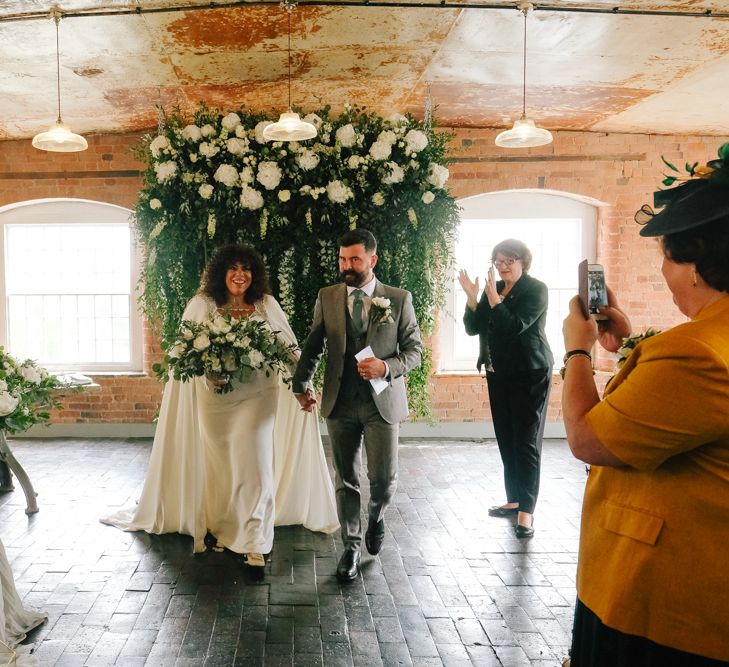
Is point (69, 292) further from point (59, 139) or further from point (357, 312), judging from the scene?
point (357, 312)

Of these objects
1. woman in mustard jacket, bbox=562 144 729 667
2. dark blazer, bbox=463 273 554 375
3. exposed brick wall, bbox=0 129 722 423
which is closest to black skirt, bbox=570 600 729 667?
woman in mustard jacket, bbox=562 144 729 667

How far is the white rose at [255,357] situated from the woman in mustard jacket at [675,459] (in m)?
2.51

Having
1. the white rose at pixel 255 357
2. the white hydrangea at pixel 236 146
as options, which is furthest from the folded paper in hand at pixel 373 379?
the white hydrangea at pixel 236 146

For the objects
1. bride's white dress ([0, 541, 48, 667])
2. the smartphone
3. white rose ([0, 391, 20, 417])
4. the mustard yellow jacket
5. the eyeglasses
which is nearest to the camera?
the mustard yellow jacket

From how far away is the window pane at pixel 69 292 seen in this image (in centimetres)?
807

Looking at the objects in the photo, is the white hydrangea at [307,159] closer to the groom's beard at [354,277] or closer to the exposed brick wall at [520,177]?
the groom's beard at [354,277]

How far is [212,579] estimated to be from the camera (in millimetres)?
3846

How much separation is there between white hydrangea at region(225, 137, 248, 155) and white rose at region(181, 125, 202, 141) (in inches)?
9.3

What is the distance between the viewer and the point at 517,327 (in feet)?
14.4

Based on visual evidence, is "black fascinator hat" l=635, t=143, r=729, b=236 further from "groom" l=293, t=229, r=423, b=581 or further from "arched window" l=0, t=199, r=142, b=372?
"arched window" l=0, t=199, r=142, b=372

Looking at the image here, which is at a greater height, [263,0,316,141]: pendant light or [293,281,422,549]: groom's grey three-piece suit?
[263,0,316,141]: pendant light

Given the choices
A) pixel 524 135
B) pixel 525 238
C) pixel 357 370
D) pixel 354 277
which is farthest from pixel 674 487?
pixel 525 238

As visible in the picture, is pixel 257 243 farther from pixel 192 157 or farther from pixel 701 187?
pixel 701 187

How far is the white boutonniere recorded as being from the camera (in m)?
3.68
